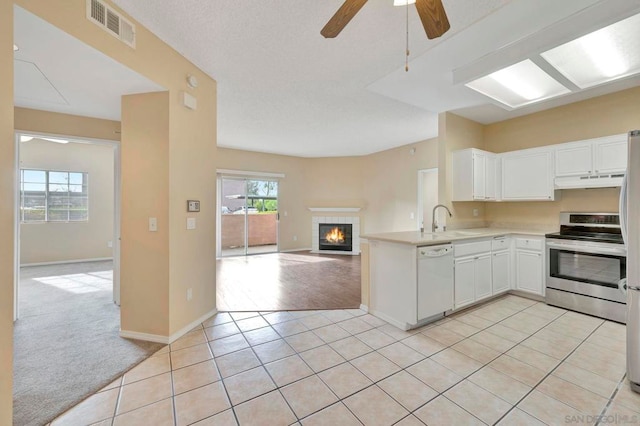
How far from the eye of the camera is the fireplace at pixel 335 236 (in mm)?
7448

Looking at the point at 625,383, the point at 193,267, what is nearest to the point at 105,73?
the point at 193,267

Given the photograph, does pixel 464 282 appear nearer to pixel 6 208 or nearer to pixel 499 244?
pixel 499 244

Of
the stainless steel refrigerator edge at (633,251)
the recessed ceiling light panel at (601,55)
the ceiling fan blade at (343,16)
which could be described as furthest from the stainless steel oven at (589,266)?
the ceiling fan blade at (343,16)

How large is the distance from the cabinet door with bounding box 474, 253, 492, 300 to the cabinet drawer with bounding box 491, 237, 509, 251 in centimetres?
17

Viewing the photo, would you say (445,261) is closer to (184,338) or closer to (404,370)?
(404,370)

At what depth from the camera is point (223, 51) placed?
2.47m

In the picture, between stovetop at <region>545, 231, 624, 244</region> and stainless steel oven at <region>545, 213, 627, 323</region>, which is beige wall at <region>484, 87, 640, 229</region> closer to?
stainless steel oven at <region>545, 213, 627, 323</region>

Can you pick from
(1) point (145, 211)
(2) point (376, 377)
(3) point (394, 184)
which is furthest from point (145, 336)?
(3) point (394, 184)

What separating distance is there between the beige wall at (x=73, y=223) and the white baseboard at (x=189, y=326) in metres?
4.94

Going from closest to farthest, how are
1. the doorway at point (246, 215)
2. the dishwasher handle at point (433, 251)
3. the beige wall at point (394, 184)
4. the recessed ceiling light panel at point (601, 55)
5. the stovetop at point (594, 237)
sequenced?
the recessed ceiling light panel at point (601, 55), the dishwasher handle at point (433, 251), the stovetop at point (594, 237), the beige wall at point (394, 184), the doorway at point (246, 215)

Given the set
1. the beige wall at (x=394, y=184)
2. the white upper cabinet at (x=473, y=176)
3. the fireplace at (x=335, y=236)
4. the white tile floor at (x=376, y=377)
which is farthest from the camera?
the fireplace at (x=335, y=236)

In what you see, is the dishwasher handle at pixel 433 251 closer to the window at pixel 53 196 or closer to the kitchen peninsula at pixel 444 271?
the kitchen peninsula at pixel 444 271

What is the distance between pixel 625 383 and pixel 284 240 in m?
6.40

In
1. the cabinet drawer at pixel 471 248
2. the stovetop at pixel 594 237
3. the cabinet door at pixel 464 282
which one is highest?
the stovetop at pixel 594 237
